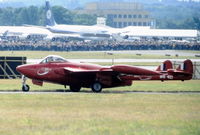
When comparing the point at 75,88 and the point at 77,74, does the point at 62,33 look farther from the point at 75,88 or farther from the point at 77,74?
the point at 77,74

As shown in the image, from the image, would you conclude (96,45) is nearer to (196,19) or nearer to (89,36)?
(89,36)

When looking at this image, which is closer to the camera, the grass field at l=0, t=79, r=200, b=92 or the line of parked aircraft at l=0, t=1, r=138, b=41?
the grass field at l=0, t=79, r=200, b=92

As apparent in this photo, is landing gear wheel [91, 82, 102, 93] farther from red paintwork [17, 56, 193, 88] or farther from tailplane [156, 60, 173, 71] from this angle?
tailplane [156, 60, 173, 71]

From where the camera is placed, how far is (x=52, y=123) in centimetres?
2591

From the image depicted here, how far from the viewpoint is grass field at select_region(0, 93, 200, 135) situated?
24.6 metres

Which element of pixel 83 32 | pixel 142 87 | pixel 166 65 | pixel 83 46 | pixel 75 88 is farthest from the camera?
pixel 83 32

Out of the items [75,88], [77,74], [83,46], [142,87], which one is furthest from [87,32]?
[77,74]

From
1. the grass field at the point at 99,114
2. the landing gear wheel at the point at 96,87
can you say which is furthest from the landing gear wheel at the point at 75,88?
the grass field at the point at 99,114

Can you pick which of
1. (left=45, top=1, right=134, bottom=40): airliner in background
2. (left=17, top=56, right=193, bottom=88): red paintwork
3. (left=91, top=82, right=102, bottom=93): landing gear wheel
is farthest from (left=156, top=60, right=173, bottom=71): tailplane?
(left=45, top=1, right=134, bottom=40): airliner in background

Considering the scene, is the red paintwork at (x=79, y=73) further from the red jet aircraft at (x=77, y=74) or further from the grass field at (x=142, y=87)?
the grass field at (x=142, y=87)

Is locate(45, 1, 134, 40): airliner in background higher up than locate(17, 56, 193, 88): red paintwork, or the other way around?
locate(17, 56, 193, 88): red paintwork

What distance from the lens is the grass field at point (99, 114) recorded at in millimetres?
24578

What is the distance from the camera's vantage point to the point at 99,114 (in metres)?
28.8

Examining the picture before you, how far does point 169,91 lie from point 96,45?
85.8 m
